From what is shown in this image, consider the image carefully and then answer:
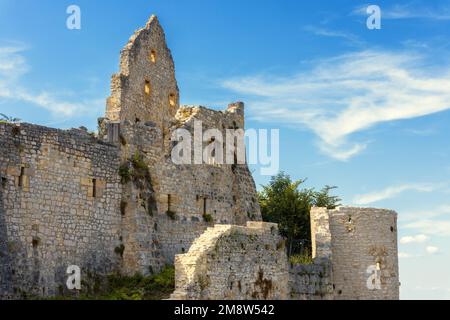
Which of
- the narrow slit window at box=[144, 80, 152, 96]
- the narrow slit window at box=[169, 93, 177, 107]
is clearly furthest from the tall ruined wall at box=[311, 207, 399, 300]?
the narrow slit window at box=[169, 93, 177, 107]

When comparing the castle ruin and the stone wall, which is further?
the stone wall

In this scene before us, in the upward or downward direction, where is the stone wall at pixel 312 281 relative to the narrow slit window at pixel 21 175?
downward

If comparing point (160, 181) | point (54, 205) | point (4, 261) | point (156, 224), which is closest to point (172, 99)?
point (160, 181)

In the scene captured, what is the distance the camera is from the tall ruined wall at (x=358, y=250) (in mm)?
35125

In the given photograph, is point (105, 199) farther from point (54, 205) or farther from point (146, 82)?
point (146, 82)

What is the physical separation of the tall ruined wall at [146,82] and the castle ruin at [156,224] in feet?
15.8

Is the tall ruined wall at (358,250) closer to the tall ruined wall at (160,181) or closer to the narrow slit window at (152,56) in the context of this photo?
the tall ruined wall at (160,181)

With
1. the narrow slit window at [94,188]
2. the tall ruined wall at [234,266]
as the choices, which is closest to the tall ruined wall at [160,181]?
the narrow slit window at [94,188]

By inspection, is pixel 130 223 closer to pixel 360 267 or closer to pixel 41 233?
pixel 41 233

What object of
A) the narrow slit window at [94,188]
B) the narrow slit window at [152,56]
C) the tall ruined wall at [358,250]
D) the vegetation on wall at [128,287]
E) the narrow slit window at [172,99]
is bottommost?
the vegetation on wall at [128,287]

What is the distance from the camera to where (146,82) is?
143 ft

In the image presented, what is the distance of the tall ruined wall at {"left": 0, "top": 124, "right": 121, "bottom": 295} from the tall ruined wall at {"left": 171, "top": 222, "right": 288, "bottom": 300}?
3.66 m

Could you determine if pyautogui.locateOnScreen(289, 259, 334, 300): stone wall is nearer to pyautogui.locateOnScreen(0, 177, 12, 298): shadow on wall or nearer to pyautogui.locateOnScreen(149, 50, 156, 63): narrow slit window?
pyautogui.locateOnScreen(0, 177, 12, 298): shadow on wall

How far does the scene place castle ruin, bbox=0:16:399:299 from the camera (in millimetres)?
28922
